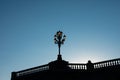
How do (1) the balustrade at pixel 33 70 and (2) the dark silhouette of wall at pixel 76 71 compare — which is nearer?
(2) the dark silhouette of wall at pixel 76 71

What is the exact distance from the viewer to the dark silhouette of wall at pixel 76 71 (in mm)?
23547

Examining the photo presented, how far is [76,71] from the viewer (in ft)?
86.8

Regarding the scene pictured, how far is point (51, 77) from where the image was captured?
27.5m

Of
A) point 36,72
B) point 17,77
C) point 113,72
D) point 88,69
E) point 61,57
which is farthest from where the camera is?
point 17,77

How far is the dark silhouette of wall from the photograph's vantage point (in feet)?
77.3

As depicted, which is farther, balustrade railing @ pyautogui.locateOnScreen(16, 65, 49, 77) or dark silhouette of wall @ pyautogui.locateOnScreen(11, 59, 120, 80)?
balustrade railing @ pyautogui.locateOnScreen(16, 65, 49, 77)

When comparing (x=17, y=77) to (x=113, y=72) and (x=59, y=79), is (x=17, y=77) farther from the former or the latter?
(x=113, y=72)

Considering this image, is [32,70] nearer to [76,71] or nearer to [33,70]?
[33,70]

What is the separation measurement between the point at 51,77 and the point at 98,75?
614 centimetres

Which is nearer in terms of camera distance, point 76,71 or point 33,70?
point 76,71

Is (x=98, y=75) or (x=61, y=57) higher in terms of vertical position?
(x=61, y=57)

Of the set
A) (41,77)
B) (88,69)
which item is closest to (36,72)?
(41,77)

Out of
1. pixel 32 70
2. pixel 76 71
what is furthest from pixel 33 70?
pixel 76 71

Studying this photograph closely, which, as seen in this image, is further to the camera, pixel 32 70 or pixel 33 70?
pixel 32 70
